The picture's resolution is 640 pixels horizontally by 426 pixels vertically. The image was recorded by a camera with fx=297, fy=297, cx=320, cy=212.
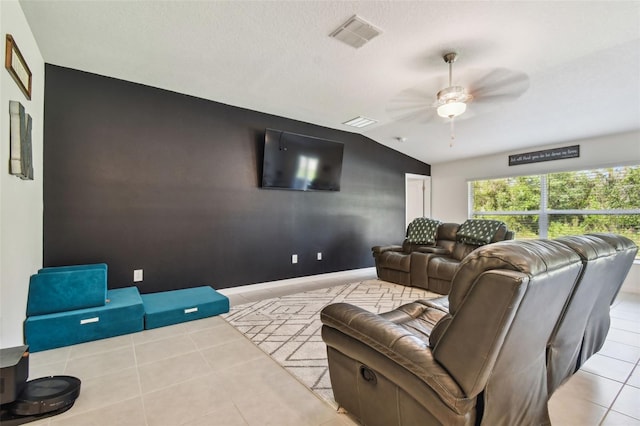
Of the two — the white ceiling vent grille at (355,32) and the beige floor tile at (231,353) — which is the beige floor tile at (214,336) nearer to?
the beige floor tile at (231,353)

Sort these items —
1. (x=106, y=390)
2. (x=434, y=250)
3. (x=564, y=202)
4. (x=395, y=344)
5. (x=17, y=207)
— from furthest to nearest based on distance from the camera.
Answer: (x=564, y=202), (x=434, y=250), (x=17, y=207), (x=106, y=390), (x=395, y=344)

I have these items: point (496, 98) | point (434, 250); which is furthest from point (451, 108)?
point (434, 250)

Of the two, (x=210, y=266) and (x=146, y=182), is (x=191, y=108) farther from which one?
(x=210, y=266)

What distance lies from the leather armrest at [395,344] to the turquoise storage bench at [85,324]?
213 centimetres

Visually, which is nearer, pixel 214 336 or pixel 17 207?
pixel 17 207

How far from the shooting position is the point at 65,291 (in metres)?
2.54

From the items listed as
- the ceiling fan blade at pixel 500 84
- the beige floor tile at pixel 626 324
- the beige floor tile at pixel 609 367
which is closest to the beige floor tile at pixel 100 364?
the beige floor tile at pixel 609 367

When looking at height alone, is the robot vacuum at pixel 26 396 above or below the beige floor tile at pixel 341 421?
above

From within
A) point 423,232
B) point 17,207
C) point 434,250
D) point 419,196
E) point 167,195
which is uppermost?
point 419,196

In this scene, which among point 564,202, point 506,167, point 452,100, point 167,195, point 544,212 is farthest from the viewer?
point 506,167

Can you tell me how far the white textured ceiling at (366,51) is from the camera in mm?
2258

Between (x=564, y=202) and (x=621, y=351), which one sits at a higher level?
(x=564, y=202)

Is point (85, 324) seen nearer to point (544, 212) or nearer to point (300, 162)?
point (300, 162)

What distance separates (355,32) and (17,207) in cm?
293
